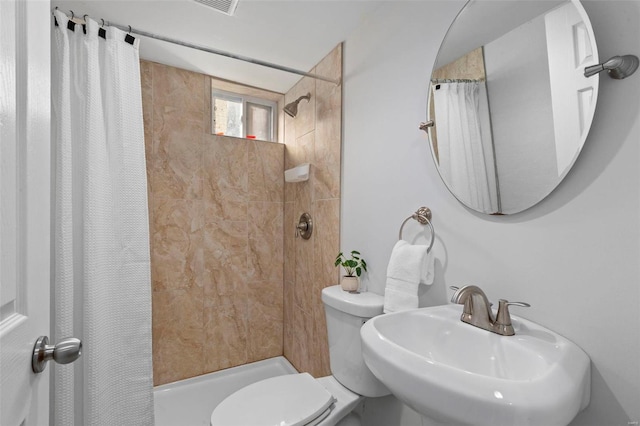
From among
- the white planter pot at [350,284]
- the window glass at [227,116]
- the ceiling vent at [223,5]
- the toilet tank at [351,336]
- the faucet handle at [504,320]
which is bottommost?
the toilet tank at [351,336]

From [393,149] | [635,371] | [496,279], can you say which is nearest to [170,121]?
[393,149]

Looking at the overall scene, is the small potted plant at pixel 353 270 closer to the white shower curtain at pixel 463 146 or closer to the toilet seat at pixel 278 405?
the toilet seat at pixel 278 405

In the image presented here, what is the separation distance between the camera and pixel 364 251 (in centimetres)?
150

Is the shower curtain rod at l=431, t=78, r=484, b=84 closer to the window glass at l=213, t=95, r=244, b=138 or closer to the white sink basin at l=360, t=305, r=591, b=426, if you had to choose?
the white sink basin at l=360, t=305, r=591, b=426

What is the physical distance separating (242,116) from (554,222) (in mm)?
2110

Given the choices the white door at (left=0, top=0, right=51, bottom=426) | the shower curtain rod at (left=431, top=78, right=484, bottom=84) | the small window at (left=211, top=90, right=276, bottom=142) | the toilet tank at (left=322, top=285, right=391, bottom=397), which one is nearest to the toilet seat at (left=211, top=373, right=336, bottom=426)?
the toilet tank at (left=322, top=285, right=391, bottom=397)

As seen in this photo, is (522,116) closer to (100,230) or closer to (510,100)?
(510,100)

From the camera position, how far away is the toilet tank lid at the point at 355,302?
1.22 m

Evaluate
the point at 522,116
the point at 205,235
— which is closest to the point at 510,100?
the point at 522,116

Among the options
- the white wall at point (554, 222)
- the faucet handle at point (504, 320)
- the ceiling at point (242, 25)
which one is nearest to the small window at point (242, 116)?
the ceiling at point (242, 25)

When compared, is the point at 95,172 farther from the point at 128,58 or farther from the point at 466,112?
the point at 466,112

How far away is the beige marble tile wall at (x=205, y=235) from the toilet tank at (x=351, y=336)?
1.00m

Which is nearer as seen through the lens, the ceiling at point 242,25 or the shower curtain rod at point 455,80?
the shower curtain rod at point 455,80

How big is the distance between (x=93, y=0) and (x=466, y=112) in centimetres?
166
